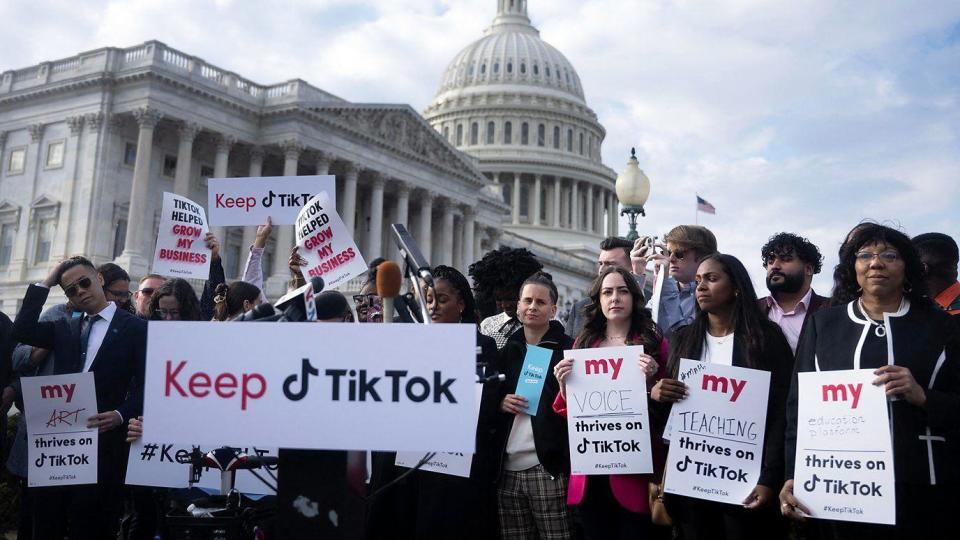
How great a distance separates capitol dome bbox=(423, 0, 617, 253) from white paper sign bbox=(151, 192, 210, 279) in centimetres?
7792

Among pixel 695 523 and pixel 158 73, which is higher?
pixel 158 73

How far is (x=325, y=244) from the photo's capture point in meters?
7.39

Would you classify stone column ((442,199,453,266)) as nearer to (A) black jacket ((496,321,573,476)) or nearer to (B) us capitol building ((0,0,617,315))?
(B) us capitol building ((0,0,617,315))

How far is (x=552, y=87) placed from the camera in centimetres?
9769

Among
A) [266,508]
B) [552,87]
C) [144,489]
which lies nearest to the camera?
[266,508]

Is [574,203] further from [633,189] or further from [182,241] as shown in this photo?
[182,241]

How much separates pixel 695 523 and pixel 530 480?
110cm

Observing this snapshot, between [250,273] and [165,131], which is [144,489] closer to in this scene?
[250,273]

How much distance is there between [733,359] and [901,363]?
0.93 m

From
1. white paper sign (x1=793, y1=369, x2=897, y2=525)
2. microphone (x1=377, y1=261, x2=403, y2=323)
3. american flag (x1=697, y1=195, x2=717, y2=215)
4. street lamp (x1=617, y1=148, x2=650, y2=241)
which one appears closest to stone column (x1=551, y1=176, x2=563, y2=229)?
american flag (x1=697, y1=195, x2=717, y2=215)

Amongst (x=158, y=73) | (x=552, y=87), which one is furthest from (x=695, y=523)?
(x=552, y=87)

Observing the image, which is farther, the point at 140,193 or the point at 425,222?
the point at 425,222

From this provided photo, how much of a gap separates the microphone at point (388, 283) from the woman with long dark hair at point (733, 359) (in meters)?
1.98

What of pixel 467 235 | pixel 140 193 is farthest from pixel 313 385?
pixel 467 235
